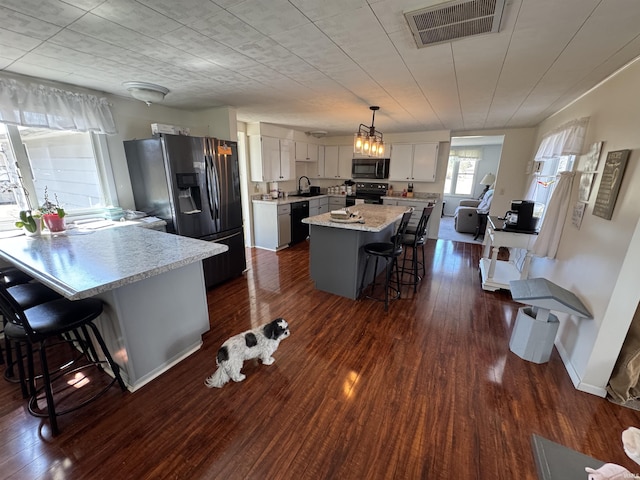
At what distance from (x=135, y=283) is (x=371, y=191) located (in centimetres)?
536

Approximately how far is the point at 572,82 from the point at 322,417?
136 inches

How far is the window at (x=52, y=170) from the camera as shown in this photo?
94.0 inches

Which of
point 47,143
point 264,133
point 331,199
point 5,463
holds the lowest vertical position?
point 5,463

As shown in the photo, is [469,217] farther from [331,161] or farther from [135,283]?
[135,283]

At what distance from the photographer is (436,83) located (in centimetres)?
244

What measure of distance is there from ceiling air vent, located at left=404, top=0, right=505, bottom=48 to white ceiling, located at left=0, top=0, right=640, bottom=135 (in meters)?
0.05

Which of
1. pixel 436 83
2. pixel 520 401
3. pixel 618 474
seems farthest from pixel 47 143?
pixel 520 401

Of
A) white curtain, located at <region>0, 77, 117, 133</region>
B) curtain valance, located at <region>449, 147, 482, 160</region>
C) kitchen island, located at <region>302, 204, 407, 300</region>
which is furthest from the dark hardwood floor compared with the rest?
curtain valance, located at <region>449, 147, 482, 160</region>

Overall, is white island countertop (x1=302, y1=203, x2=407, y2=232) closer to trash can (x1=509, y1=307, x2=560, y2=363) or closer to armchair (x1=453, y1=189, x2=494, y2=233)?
trash can (x1=509, y1=307, x2=560, y2=363)

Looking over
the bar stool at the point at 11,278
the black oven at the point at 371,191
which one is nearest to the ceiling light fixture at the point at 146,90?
the bar stool at the point at 11,278

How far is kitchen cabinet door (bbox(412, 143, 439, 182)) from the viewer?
5.37 metres

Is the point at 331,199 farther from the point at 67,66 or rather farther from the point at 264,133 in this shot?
the point at 67,66

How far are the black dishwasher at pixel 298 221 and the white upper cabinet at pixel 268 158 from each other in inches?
25.5

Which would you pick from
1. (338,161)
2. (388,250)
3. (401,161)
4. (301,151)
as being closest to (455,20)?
(388,250)
